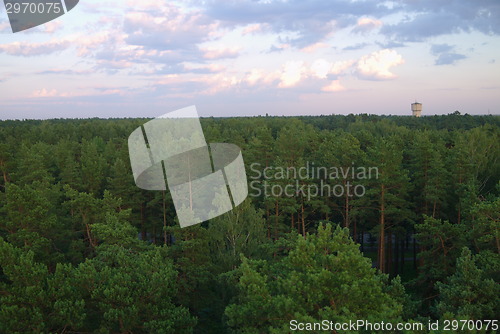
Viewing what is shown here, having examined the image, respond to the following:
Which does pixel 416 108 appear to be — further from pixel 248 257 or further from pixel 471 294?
pixel 471 294

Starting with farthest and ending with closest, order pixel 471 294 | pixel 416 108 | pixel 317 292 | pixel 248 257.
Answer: pixel 416 108
pixel 248 257
pixel 471 294
pixel 317 292

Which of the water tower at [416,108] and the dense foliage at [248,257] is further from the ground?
the water tower at [416,108]

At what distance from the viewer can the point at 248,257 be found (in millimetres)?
23016

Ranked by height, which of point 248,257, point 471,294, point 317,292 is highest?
point 317,292

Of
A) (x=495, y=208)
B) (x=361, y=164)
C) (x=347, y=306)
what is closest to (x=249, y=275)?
(x=347, y=306)

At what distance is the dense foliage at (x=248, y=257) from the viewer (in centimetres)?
1430

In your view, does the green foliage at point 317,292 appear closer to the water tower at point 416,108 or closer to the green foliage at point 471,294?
the green foliage at point 471,294

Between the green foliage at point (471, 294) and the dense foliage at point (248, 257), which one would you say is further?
the green foliage at point (471, 294)

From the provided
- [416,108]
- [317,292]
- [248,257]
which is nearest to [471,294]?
[317,292]

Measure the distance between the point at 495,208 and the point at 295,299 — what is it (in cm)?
1117

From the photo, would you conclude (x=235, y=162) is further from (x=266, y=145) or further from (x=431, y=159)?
(x=431, y=159)

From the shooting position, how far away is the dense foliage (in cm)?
1430

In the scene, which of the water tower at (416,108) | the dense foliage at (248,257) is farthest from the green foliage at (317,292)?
the water tower at (416,108)

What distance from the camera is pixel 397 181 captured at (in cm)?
2892
